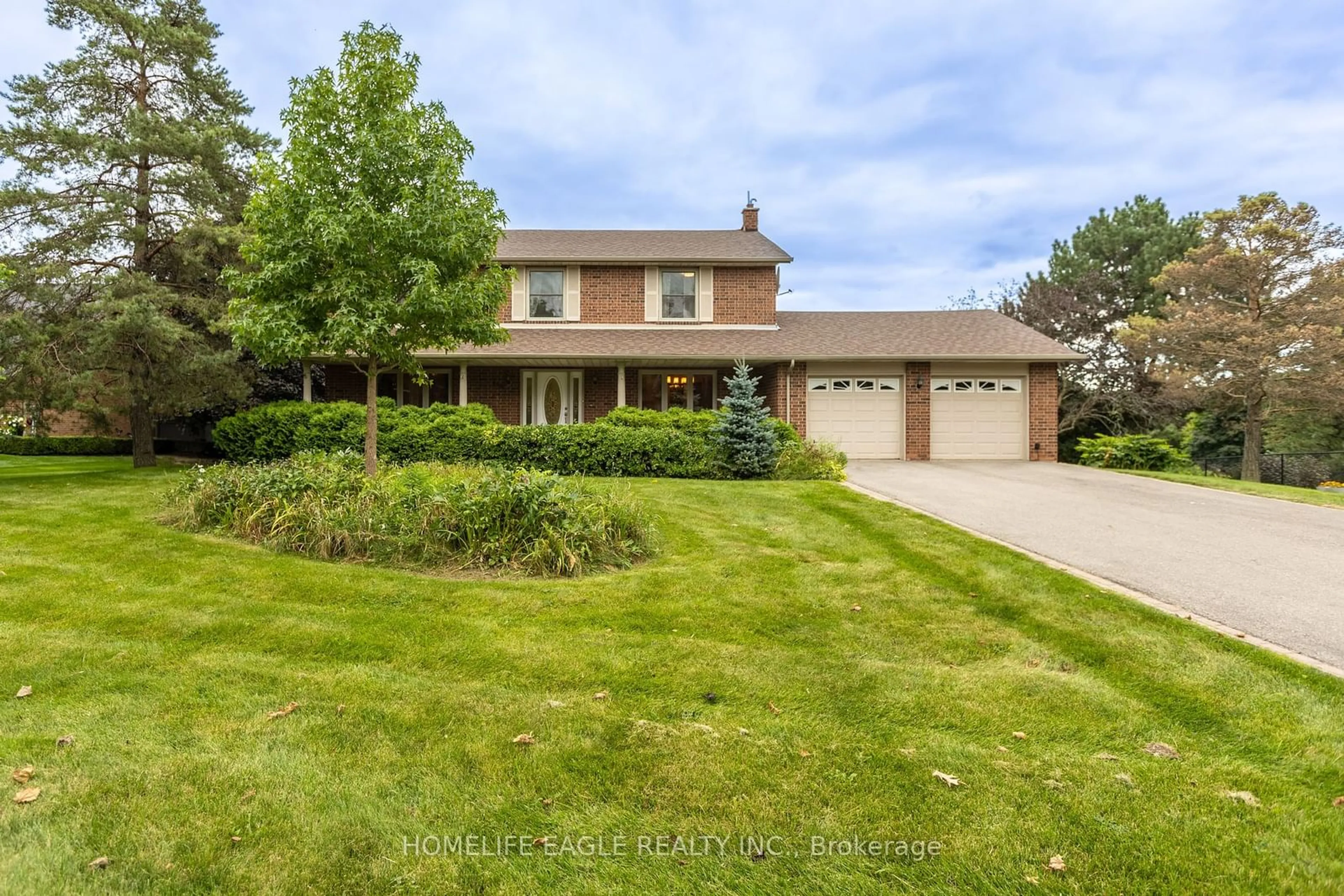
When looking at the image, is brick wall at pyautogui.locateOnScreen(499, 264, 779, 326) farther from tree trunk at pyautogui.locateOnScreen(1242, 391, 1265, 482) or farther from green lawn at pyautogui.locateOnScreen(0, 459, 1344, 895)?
tree trunk at pyautogui.locateOnScreen(1242, 391, 1265, 482)

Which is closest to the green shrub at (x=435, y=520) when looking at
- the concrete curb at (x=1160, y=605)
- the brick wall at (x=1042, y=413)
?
the concrete curb at (x=1160, y=605)

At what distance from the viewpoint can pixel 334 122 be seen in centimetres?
773

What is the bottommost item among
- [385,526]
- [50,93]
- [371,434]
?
[385,526]

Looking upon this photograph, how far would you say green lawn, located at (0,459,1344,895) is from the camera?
205 centimetres

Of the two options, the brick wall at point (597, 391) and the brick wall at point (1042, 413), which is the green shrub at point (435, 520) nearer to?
the brick wall at point (597, 391)

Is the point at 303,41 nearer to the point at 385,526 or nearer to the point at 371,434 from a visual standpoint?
the point at 371,434

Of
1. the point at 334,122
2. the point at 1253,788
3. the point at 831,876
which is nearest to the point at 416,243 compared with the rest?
the point at 334,122

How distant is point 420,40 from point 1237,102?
19213 millimetres

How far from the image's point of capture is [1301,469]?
1831 centimetres

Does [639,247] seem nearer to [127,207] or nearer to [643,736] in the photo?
[127,207]

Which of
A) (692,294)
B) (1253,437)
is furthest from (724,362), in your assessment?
(1253,437)

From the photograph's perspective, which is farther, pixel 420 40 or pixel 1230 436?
pixel 1230 436

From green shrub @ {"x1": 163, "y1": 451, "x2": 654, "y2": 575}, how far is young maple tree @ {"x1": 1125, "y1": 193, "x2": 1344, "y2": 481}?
19.1m

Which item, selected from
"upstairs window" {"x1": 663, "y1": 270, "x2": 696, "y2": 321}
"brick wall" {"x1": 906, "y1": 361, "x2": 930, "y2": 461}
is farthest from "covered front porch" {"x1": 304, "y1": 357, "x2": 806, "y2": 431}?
"brick wall" {"x1": 906, "y1": 361, "x2": 930, "y2": 461}
